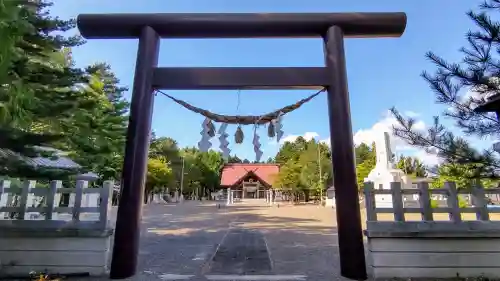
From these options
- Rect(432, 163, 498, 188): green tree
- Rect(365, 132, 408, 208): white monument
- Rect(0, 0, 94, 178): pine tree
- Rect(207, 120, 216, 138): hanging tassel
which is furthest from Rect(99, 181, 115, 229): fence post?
Rect(365, 132, 408, 208): white monument

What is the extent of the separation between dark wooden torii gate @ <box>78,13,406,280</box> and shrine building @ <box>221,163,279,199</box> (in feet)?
99.7

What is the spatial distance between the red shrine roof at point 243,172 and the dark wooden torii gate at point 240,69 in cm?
3023

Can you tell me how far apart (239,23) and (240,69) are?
725 millimetres

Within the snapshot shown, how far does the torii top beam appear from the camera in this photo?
4.49m

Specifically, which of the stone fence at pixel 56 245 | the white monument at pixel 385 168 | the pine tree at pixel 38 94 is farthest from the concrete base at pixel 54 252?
the white monument at pixel 385 168

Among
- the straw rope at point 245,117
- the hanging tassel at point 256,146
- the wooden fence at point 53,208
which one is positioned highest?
the straw rope at point 245,117

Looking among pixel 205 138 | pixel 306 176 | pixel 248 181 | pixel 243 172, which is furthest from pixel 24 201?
pixel 243 172

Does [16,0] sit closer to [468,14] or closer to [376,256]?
[468,14]

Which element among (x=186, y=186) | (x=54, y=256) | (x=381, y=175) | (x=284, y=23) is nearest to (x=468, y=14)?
(x=284, y=23)

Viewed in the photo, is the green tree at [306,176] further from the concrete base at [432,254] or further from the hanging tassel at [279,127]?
the concrete base at [432,254]

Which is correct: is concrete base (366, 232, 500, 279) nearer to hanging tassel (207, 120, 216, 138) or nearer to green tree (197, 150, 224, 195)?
hanging tassel (207, 120, 216, 138)

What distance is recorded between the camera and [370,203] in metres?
4.05

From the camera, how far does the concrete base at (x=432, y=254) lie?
3.92 meters

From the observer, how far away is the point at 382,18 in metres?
4.47
